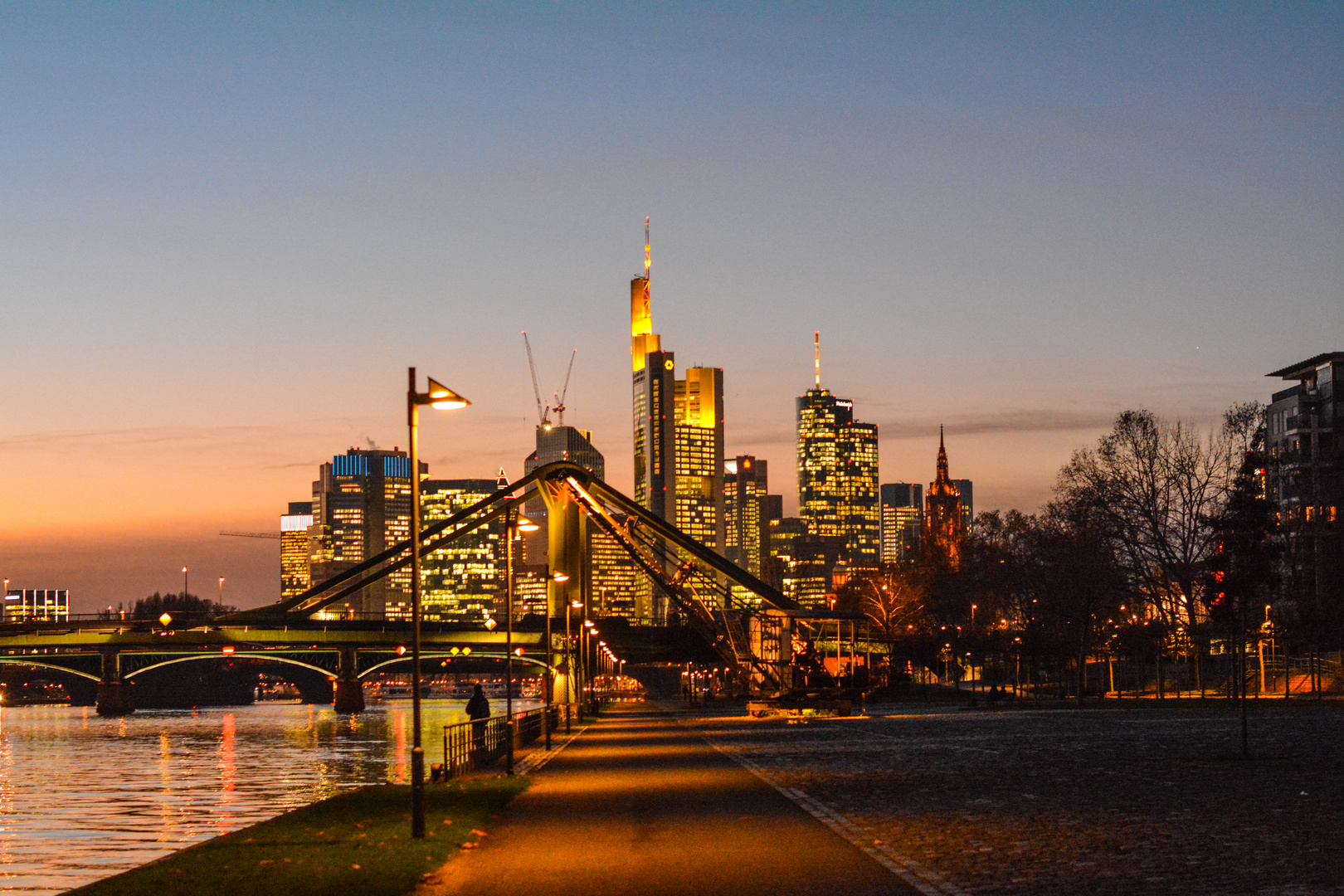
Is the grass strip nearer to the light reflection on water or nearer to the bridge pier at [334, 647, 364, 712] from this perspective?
the light reflection on water

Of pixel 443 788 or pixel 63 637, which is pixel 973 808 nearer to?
pixel 443 788

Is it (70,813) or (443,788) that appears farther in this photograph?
(70,813)

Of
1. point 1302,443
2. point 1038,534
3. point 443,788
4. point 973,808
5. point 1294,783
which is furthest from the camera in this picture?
point 1302,443

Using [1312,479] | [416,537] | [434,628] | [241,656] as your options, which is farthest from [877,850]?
[241,656]

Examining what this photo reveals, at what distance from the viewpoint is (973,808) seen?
2378cm

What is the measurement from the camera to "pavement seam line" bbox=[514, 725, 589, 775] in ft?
127

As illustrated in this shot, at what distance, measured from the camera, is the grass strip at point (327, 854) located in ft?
A: 55.8

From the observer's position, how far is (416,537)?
22.7m

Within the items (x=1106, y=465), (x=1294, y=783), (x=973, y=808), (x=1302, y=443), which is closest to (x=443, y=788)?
(x=973, y=808)

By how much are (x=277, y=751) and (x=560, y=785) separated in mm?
46971

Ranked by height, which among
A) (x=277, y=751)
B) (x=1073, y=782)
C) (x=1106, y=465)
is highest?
(x=1106, y=465)

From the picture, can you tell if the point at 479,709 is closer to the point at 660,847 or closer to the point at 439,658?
the point at 660,847

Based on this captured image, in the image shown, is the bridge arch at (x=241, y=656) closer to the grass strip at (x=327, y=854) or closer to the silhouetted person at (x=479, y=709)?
the silhouetted person at (x=479, y=709)

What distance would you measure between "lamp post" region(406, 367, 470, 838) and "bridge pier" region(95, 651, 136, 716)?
14591cm
